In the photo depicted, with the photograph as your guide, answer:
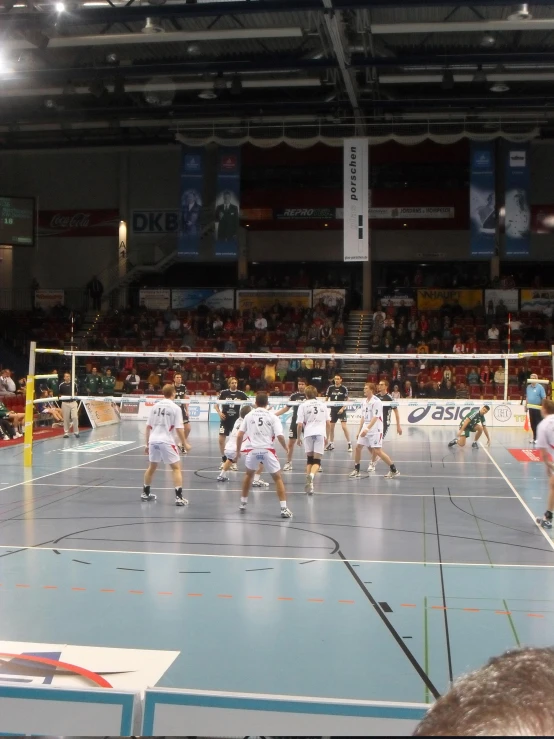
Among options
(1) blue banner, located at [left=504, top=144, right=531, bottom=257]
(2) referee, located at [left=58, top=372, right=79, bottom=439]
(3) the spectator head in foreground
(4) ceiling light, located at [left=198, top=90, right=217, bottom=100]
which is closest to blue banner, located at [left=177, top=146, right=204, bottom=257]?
(4) ceiling light, located at [left=198, top=90, right=217, bottom=100]

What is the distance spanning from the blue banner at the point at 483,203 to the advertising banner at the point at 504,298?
478 cm

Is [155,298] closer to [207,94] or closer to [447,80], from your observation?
[207,94]

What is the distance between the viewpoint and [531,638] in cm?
588

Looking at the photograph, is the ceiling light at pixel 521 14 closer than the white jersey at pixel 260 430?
No

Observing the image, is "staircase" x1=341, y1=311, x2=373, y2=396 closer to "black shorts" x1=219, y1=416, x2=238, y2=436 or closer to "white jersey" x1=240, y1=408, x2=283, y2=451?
"black shorts" x1=219, y1=416, x2=238, y2=436

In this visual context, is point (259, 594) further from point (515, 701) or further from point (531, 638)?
point (515, 701)

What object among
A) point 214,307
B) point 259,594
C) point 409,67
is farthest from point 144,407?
point 259,594

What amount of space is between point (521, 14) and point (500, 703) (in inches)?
886

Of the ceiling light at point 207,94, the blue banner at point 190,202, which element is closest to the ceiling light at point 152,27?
the ceiling light at point 207,94

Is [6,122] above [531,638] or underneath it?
above

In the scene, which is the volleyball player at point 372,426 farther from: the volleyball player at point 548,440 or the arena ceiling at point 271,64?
the arena ceiling at point 271,64

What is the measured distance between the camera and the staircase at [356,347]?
2917 cm

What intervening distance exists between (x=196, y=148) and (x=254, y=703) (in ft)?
97.2

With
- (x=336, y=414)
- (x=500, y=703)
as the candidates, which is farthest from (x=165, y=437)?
(x=500, y=703)
